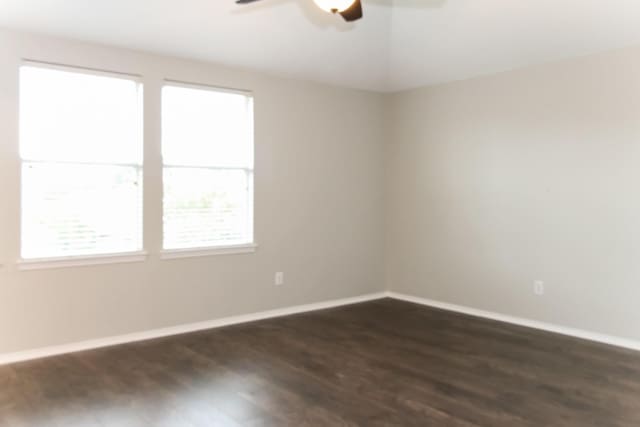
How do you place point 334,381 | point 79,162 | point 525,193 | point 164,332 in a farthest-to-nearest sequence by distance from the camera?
point 525,193
point 164,332
point 79,162
point 334,381

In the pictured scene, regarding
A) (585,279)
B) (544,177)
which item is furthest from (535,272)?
(544,177)

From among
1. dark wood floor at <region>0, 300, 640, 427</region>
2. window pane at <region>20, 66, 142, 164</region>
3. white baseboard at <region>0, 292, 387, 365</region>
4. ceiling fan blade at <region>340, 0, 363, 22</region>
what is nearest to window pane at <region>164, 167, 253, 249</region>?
window pane at <region>20, 66, 142, 164</region>

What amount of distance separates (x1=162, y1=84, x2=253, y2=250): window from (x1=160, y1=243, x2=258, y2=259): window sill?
0.12 ft

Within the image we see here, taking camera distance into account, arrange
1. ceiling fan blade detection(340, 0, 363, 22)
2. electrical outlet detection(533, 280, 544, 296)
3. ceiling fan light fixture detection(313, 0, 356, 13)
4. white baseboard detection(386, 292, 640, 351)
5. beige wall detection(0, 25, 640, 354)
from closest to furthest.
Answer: ceiling fan light fixture detection(313, 0, 356, 13)
ceiling fan blade detection(340, 0, 363, 22)
beige wall detection(0, 25, 640, 354)
white baseboard detection(386, 292, 640, 351)
electrical outlet detection(533, 280, 544, 296)

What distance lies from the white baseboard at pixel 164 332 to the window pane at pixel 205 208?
2.35 ft

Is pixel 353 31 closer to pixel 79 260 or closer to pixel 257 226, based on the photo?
pixel 257 226

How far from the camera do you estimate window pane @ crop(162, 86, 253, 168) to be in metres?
4.44

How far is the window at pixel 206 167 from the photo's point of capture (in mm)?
4457

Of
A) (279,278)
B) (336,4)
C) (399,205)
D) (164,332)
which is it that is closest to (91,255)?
(164,332)

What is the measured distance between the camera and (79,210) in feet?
13.1

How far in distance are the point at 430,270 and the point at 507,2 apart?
2.81 metres

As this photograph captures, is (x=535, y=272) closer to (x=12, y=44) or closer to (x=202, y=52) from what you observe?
(x=202, y=52)

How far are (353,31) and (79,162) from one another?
2.58 meters

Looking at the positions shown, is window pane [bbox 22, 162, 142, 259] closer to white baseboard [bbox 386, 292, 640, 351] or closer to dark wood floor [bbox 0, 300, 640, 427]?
dark wood floor [bbox 0, 300, 640, 427]
